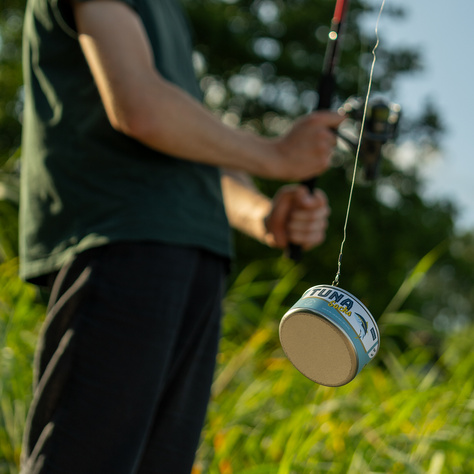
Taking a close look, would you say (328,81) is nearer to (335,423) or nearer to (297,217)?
(297,217)

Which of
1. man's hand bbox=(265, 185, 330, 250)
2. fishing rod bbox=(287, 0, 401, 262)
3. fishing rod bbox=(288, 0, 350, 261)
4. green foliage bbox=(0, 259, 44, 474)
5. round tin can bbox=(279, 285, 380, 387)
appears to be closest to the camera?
round tin can bbox=(279, 285, 380, 387)

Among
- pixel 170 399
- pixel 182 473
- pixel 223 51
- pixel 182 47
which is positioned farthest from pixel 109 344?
pixel 223 51

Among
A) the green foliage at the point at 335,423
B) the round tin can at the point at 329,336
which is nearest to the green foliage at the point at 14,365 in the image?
the green foliage at the point at 335,423

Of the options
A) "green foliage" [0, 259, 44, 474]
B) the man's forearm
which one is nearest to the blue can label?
the man's forearm

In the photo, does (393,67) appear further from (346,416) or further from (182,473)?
(182,473)

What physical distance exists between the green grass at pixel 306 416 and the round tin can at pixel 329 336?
73cm

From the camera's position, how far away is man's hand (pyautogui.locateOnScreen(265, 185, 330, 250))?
4.76 ft

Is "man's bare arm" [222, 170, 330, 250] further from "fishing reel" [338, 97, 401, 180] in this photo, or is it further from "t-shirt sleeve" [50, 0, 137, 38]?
"t-shirt sleeve" [50, 0, 137, 38]

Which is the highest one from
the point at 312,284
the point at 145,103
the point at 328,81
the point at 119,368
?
the point at 145,103

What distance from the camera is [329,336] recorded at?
609 millimetres

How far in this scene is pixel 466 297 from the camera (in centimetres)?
2989

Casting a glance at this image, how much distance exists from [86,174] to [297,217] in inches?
20.4

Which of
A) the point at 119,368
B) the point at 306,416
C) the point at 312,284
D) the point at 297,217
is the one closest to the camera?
the point at 119,368

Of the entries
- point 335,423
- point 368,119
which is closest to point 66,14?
point 368,119
